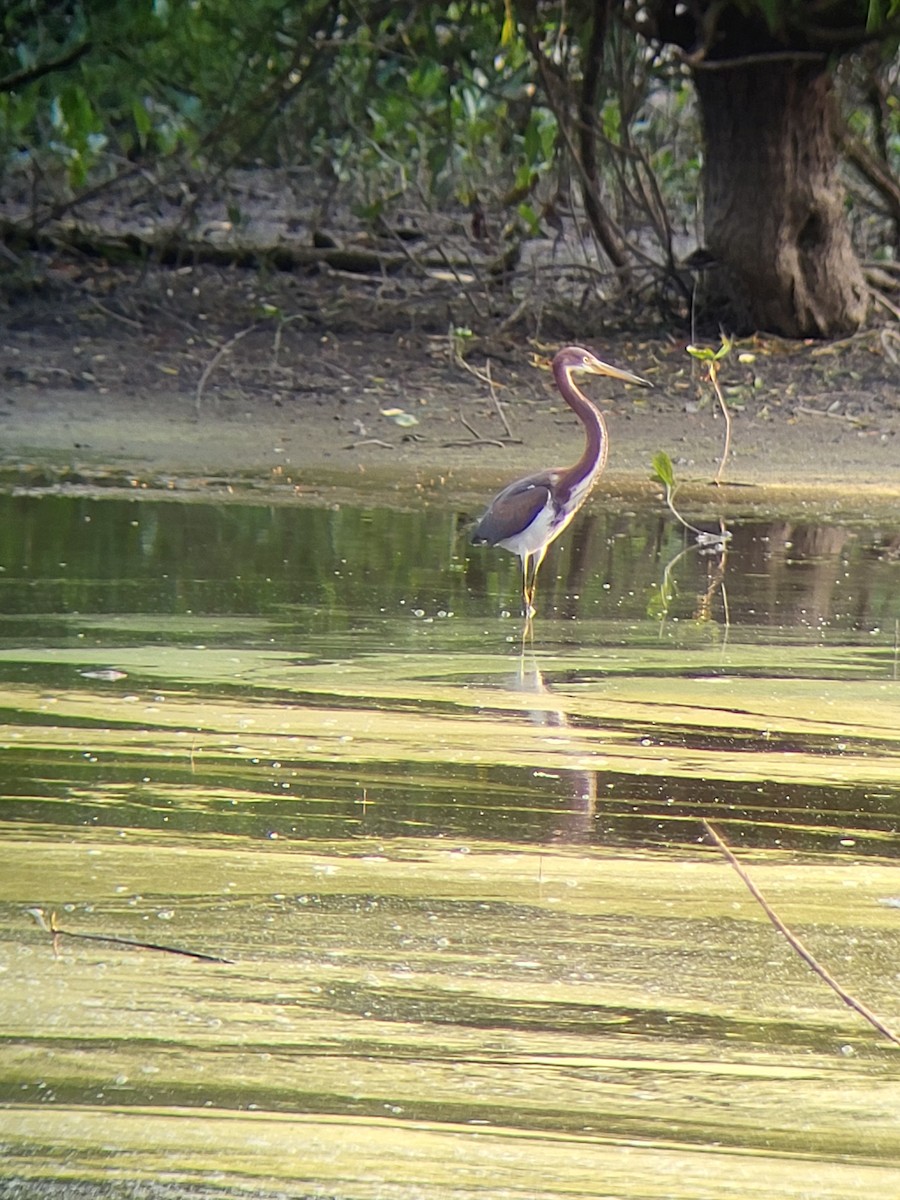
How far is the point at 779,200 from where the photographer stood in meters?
10.1

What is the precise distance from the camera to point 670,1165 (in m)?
2.53

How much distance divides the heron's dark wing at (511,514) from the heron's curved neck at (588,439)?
13cm

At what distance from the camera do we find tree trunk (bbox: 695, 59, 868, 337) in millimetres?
10070

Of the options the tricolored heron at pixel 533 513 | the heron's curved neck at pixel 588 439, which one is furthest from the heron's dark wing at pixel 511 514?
the heron's curved neck at pixel 588 439

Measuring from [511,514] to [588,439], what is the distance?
0.63m

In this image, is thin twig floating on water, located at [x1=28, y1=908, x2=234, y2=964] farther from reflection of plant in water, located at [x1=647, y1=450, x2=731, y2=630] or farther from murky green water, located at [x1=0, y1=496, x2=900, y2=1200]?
reflection of plant in water, located at [x1=647, y1=450, x2=731, y2=630]

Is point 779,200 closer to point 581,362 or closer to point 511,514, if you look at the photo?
point 581,362

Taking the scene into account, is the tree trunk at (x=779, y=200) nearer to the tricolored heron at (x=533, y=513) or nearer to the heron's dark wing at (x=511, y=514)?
the tricolored heron at (x=533, y=513)

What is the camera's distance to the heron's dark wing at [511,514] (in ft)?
19.2

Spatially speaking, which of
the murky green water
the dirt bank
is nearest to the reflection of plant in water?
the murky green water

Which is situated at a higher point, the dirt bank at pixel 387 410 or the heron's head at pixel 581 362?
the heron's head at pixel 581 362

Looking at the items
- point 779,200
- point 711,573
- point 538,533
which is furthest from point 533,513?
point 779,200

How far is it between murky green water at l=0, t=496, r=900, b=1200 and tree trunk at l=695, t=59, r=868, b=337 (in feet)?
14.8

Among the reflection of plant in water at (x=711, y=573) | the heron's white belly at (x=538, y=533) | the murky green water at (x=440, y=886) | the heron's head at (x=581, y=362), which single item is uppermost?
the heron's head at (x=581, y=362)
